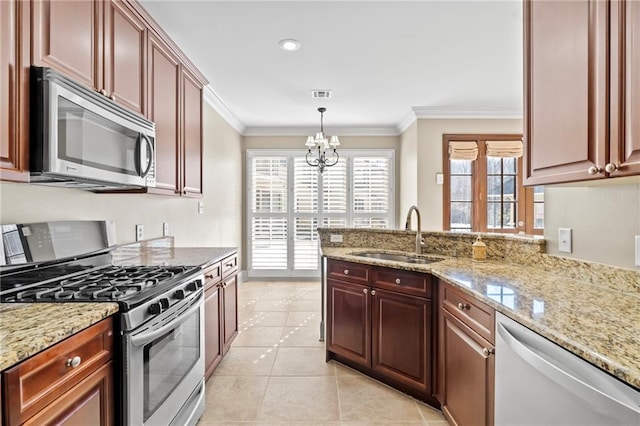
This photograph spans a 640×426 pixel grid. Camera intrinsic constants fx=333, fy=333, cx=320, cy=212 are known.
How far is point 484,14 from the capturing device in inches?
93.3

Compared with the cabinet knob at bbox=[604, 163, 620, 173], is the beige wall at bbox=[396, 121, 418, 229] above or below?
above

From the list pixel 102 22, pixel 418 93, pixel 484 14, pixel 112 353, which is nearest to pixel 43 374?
pixel 112 353

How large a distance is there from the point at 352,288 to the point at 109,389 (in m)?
1.63

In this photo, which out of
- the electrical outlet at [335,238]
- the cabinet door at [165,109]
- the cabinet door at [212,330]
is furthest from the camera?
the electrical outlet at [335,238]

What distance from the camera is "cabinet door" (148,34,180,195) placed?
219 centimetres

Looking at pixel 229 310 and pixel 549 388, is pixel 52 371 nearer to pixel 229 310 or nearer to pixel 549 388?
pixel 549 388

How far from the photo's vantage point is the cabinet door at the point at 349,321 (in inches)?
95.7

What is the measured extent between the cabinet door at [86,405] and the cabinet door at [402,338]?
1607 mm

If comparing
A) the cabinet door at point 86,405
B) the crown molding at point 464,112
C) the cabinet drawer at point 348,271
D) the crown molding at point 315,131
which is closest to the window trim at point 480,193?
the crown molding at point 464,112

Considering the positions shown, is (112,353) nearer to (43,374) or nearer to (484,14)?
(43,374)

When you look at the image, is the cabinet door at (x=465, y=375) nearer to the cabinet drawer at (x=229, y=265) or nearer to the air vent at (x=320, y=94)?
the cabinet drawer at (x=229, y=265)

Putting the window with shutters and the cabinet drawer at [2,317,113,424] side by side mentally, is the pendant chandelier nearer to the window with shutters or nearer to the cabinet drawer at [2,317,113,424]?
the window with shutters

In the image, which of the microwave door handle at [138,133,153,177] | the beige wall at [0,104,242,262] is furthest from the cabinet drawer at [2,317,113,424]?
the microwave door handle at [138,133,153,177]

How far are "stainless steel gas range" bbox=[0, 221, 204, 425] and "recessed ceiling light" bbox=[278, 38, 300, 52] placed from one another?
191 cm
